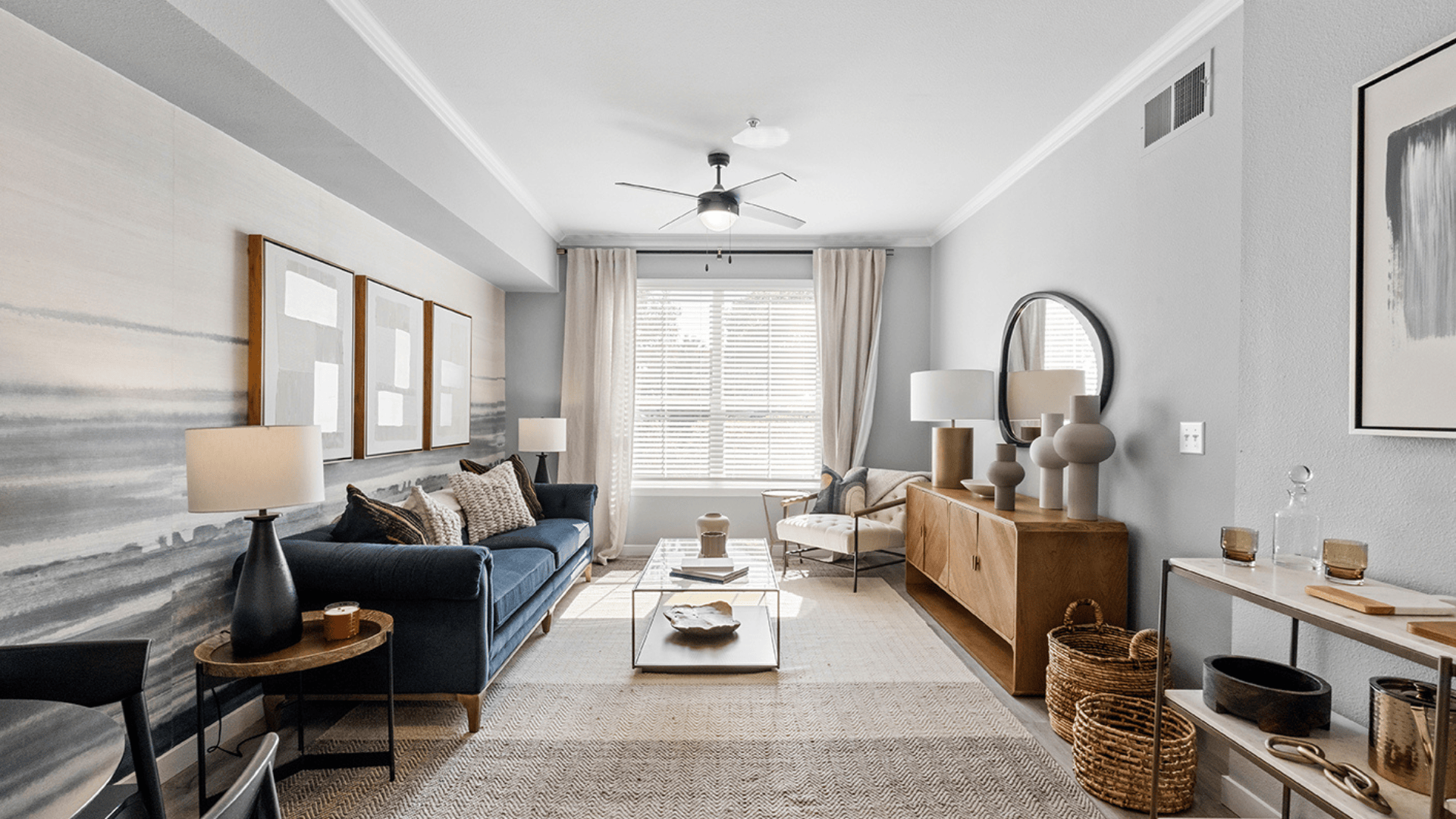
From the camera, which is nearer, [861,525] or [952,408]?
[952,408]

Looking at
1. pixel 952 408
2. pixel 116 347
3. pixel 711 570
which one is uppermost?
pixel 116 347

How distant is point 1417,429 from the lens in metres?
1.51

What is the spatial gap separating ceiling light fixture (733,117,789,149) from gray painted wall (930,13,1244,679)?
4.82 ft

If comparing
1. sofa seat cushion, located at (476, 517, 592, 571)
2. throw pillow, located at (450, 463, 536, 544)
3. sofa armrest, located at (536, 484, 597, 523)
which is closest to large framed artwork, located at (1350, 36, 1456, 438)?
sofa seat cushion, located at (476, 517, 592, 571)

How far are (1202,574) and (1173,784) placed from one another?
0.81 meters

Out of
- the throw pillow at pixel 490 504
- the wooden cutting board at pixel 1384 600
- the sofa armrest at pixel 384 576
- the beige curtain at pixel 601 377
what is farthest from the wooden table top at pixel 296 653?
the beige curtain at pixel 601 377

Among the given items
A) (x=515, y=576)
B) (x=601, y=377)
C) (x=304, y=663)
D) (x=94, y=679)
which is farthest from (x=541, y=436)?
(x=94, y=679)

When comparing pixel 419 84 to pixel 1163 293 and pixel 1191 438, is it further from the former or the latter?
pixel 1191 438

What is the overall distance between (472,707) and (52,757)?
69.1 inches

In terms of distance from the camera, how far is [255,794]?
889mm

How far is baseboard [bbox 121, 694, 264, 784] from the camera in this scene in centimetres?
223

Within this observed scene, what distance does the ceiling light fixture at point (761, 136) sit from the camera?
3.39 meters

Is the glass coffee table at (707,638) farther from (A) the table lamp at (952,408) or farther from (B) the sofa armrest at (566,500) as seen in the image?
(A) the table lamp at (952,408)

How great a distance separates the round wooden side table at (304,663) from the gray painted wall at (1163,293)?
2881 mm
